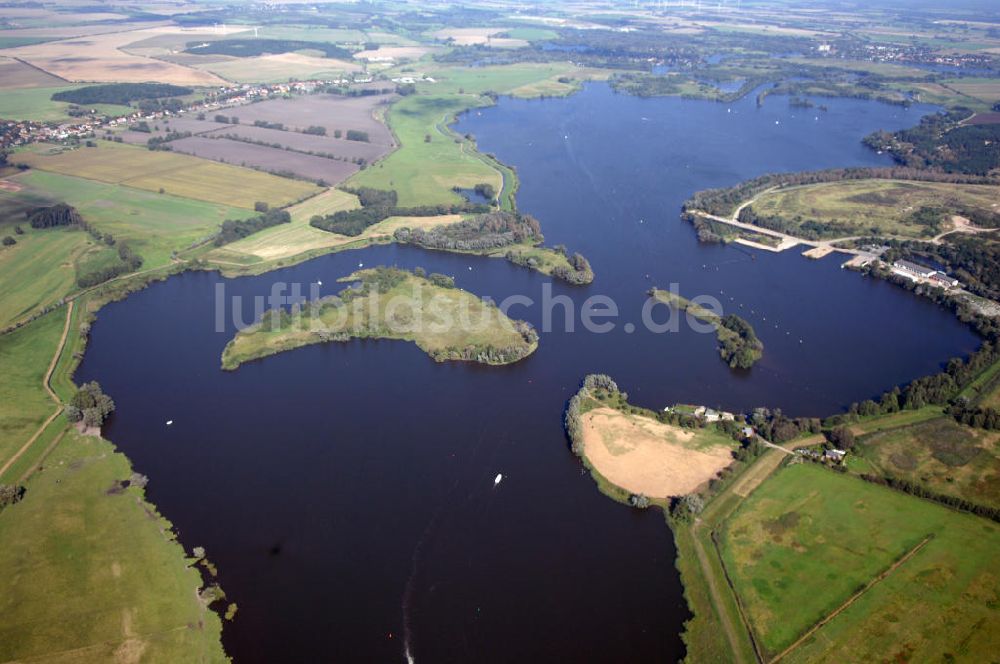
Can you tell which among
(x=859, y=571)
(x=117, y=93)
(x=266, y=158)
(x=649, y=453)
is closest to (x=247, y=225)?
(x=266, y=158)

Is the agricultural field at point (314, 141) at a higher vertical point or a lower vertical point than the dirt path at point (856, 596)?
higher

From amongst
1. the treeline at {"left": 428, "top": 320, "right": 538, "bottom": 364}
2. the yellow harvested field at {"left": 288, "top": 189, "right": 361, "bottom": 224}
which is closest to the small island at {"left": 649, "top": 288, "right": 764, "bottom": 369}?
the treeline at {"left": 428, "top": 320, "right": 538, "bottom": 364}

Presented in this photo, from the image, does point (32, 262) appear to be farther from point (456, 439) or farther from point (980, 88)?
point (980, 88)

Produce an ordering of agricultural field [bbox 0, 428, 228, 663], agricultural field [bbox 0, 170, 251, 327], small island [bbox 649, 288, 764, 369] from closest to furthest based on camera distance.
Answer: agricultural field [bbox 0, 428, 228, 663] < small island [bbox 649, 288, 764, 369] < agricultural field [bbox 0, 170, 251, 327]

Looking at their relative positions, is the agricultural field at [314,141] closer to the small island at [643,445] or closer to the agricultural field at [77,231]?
the agricultural field at [77,231]

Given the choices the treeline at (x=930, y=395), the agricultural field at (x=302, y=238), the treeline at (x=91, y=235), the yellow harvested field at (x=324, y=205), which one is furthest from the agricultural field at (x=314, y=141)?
the treeline at (x=930, y=395)

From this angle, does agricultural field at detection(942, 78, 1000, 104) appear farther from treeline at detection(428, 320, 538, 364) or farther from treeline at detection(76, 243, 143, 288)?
treeline at detection(76, 243, 143, 288)
